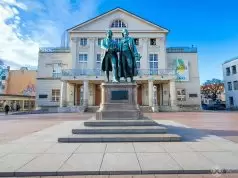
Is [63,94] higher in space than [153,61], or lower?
lower

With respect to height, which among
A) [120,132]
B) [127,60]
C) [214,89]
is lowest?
[120,132]

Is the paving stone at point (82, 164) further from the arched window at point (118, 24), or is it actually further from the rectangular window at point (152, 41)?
the arched window at point (118, 24)

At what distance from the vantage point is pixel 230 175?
13.8 ft

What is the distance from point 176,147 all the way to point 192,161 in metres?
1.46

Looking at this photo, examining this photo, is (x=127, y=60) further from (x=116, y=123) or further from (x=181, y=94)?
(x=181, y=94)

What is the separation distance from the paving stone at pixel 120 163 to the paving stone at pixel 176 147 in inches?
52.2

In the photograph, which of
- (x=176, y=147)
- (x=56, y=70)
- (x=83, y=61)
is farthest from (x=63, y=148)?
(x=56, y=70)

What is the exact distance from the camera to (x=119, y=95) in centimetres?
972

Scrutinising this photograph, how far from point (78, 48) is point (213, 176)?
113 feet

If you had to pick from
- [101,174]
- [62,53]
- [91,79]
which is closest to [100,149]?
[101,174]

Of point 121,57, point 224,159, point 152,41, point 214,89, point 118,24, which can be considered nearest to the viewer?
point 224,159

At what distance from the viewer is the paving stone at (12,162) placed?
433 cm

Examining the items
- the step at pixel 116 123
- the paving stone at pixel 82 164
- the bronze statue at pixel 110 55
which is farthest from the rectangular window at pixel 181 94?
the paving stone at pixel 82 164

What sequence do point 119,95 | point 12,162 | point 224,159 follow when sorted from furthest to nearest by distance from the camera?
point 119,95, point 224,159, point 12,162
